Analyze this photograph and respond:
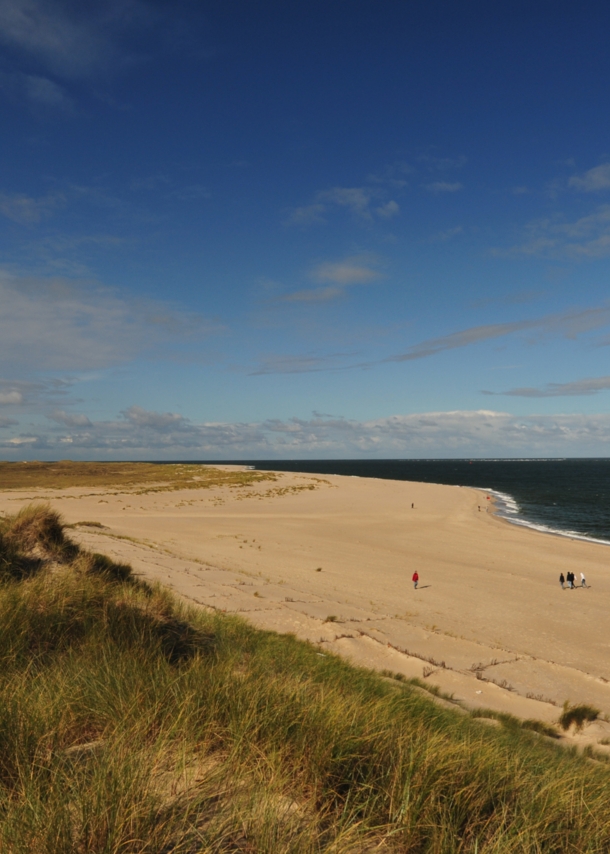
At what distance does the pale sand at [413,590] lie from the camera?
12281 mm

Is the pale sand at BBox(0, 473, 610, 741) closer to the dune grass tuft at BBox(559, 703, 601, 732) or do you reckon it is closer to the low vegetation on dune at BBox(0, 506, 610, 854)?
the dune grass tuft at BBox(559, 703, 601, 732)

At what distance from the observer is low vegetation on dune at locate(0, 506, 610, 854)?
2.84 m

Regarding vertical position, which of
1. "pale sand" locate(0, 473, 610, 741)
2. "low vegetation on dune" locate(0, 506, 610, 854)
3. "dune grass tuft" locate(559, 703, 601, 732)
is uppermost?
"low vegetation on dune" locate(0, 506, 610, 854)

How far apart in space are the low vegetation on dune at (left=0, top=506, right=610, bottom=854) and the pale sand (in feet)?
21.8

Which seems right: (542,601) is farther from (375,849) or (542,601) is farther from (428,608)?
(375,849)

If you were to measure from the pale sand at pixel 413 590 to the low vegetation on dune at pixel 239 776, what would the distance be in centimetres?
664

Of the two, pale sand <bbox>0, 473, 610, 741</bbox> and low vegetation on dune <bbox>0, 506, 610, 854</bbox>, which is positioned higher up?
low vegetation on dune <bbox>0, 506, 610, 854</bbox>

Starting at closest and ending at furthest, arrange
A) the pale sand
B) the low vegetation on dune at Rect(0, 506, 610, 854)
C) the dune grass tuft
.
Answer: the low vegetation on dune at Rect(0, 506, 610, 854), the dune grass tuft, the pale sand

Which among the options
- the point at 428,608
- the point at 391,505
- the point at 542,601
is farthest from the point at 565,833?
the point at 391,505

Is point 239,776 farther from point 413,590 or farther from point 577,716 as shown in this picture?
point 413,590

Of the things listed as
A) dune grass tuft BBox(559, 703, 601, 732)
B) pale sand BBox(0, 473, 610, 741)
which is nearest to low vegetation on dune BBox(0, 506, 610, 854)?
dune grass tuft BBox(559, 703, 601, 732)

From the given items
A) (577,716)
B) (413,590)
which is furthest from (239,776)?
(413,590)

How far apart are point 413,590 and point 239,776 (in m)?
18.9

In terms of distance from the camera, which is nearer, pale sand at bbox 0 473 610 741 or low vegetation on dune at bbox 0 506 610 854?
low vegetation on dune at bbox 0 506 610 854
